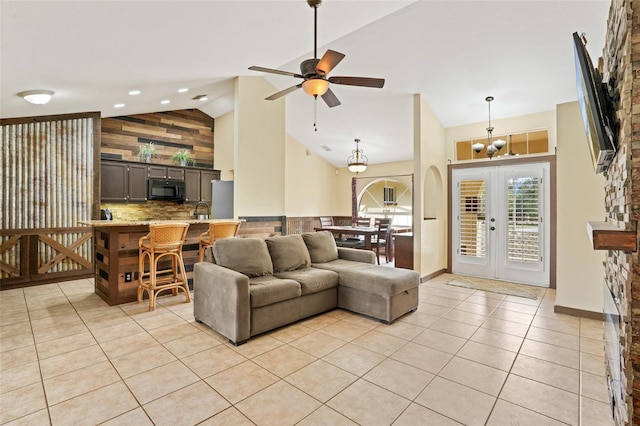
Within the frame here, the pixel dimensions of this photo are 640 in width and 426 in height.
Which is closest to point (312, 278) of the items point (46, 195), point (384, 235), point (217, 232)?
point (217, 232)

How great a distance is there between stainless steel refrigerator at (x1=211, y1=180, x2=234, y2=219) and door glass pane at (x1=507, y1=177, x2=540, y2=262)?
5216mm

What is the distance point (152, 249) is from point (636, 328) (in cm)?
425

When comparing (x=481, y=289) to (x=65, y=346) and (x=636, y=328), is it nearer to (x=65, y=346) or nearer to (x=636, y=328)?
(x=636, y=328)

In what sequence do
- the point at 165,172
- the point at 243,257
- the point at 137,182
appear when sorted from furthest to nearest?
1. the point at 165,172
2. the point at 137,182
3. the point at 243,257

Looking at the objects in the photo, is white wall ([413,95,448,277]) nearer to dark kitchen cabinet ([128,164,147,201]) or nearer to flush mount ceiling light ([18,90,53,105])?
flush mount ceiling light ([18,90,53,105])

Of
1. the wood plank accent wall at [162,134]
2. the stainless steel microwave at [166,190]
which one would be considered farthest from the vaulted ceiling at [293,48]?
the stainless steel microwave at [166,190]

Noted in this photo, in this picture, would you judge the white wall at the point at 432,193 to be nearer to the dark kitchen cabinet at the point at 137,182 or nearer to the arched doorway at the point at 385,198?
the arched doorway at the point at 385,198

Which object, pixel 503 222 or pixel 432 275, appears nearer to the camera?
pixel 503 222

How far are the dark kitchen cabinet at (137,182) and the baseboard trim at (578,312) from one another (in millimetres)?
7309

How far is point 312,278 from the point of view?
Answer: 11.7 feet

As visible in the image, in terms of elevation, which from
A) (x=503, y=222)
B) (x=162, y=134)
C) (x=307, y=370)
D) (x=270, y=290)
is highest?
(x=162, y=134)

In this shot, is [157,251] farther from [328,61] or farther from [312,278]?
[328,61]

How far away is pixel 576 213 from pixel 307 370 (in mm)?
3533

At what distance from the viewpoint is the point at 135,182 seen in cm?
662
